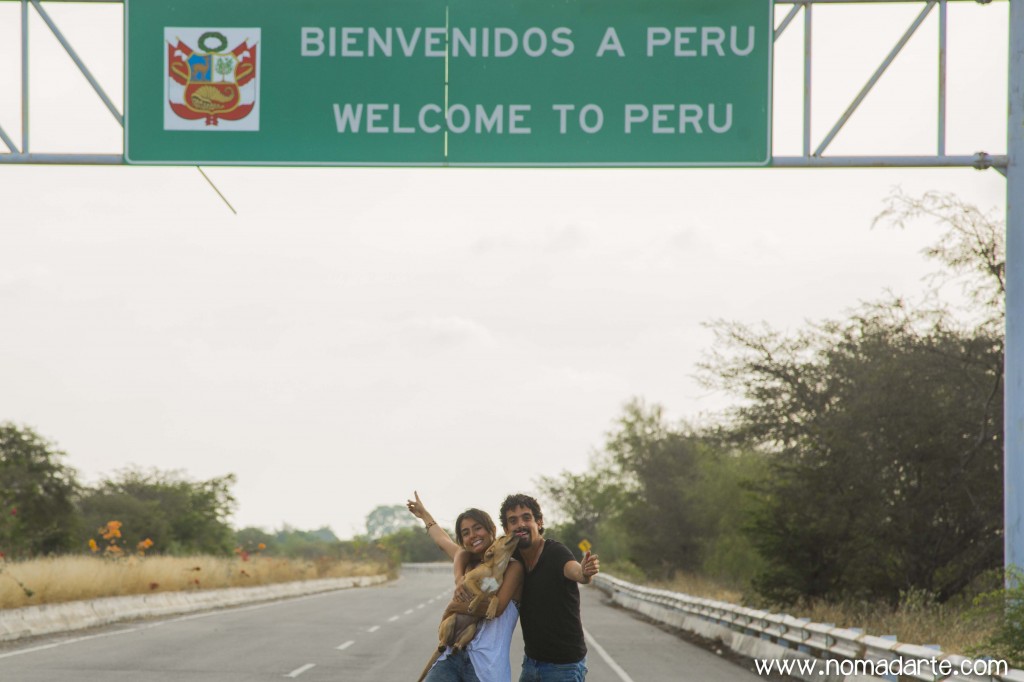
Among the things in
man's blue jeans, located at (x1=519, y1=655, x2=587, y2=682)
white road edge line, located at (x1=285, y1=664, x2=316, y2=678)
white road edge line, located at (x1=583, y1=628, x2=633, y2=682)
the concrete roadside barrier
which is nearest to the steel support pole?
white road edge line, located at (x1=583, y1=628, x2=633, y2=682)

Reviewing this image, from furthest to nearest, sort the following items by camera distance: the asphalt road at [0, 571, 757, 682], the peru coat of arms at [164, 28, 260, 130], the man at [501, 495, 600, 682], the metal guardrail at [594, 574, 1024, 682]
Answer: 1. the asphalt road at [0, 571, 757, 682]
2. the peru coat of arms at [164, 28, 260, 130]
3. the metal guardrail at [594, 574, 1024, 682]
4. the man at [501, 495, 600, 682]

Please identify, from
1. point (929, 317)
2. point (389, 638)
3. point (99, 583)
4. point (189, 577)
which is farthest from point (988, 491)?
point (189, 577)

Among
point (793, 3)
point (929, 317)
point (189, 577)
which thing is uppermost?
point (793, 3)

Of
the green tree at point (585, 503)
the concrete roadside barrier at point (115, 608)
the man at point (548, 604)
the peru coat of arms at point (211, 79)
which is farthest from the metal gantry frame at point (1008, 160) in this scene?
the green tree at point (585, 503)

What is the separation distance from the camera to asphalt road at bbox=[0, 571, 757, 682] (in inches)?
629

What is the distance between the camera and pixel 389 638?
23234 millimetres

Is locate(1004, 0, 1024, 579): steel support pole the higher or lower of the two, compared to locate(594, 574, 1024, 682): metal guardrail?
higher

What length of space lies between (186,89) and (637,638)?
1585 cm

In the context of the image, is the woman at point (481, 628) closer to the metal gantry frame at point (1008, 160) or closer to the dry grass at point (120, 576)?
the metal gantry frame at point (1008, 160)

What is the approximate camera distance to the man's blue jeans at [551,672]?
729 cm

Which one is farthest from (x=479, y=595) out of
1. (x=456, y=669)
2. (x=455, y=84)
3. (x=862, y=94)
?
(x=862, y=94)

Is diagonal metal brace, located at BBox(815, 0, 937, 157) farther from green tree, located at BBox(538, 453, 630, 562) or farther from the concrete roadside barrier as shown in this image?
green tree, located at BBox(538, 453, 630, 562)

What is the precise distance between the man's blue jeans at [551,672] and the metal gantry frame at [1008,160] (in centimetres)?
678

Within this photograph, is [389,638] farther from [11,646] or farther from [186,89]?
[186,89]
